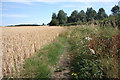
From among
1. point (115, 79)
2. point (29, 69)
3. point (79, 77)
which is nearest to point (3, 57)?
point (29, 69)

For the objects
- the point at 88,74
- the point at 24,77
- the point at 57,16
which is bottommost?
the point at 24,77

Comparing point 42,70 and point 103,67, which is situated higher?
point 103,67

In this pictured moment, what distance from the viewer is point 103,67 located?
2.59 meters

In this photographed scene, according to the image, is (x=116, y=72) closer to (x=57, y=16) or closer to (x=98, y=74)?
(x=98, y=74)

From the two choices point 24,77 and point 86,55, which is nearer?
point 24,77

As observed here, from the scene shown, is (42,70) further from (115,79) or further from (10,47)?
(115,79)

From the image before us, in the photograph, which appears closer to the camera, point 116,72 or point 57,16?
point 116,72

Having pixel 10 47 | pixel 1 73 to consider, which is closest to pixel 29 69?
pixel 1 73

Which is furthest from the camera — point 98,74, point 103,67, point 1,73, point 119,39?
→ point 119,39

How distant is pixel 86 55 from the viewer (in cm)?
348

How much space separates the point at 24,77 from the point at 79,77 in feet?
5.09

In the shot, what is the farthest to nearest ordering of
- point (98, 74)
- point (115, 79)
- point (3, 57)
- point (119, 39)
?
point (119, 39) < point (3, 57) < point (98, 74) < point (115, 79)

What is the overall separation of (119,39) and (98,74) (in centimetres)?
164

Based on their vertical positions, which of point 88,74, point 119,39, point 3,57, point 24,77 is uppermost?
point 119,39
